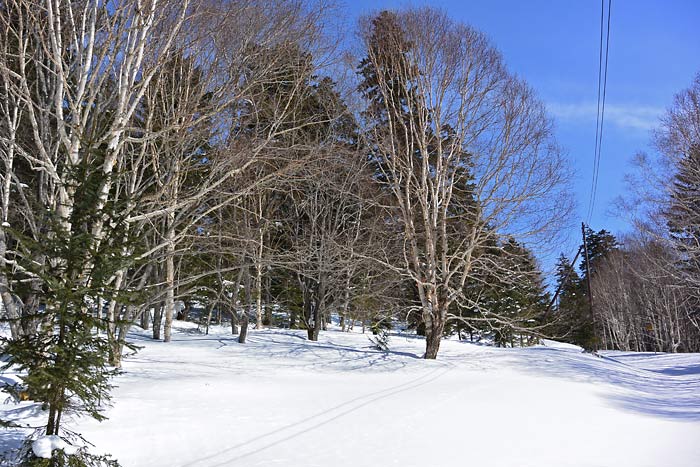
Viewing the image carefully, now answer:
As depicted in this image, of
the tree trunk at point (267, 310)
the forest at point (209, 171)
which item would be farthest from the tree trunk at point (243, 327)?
the tree trunk at point (267, 310)

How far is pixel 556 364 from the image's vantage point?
512 inches

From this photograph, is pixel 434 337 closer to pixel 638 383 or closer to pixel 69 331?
pixel 638 383

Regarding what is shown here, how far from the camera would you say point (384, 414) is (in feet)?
23.3

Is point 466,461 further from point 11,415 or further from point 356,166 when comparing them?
point 356,166

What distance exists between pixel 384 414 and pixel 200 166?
7.62 m

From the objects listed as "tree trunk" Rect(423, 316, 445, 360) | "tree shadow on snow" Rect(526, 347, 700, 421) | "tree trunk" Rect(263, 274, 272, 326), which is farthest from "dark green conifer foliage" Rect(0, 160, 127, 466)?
"tree trunk" Rect(263, 274, 272, 326)

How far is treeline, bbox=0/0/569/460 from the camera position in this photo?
14.9 feet

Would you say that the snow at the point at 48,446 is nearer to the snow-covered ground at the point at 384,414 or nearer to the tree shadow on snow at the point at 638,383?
the snow-covered ground at the point at 384,414

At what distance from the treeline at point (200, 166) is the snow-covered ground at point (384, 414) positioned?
0.99m

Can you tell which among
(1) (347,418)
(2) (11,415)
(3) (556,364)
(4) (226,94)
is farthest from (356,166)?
(2) (11,415)

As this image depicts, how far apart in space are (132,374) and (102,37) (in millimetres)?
6219

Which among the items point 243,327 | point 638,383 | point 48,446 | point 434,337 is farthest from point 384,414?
point 243,327

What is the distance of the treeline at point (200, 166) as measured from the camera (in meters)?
4.55

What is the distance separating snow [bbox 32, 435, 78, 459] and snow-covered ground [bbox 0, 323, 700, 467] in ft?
3.38
